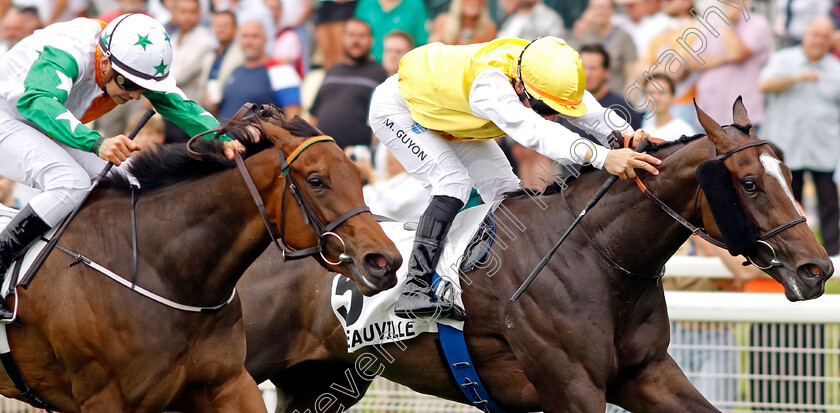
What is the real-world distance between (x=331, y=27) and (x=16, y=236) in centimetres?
567

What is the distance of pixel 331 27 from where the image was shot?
31.3ft

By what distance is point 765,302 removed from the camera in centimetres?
546

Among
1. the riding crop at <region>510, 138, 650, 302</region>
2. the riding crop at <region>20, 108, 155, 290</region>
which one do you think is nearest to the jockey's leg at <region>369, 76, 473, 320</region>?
the riding crop at <region>510, 138, 650, 302</region>

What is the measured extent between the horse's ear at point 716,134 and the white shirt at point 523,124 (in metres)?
0.38

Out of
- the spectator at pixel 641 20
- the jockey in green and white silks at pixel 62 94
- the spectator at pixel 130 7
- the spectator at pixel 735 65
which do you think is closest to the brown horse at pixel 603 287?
the jockey in green and white silks at pixel 62 94

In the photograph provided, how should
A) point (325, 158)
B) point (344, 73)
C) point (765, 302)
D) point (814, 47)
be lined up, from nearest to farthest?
point (325, 158), point (765, 302), point (814, 47), point (344, 73)

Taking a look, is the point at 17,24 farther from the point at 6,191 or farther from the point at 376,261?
the point at 376,261

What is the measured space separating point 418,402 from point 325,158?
2577 millimetres

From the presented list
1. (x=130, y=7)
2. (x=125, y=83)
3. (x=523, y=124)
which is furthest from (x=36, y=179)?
(x=130, y=7)

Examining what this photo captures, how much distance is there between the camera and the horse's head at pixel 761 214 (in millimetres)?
3973

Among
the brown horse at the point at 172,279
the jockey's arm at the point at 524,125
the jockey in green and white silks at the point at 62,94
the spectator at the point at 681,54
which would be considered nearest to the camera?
the brown horse at the point at 172,279

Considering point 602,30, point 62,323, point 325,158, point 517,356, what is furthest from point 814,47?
point 62,323

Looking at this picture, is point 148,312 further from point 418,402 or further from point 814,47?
point 814,47

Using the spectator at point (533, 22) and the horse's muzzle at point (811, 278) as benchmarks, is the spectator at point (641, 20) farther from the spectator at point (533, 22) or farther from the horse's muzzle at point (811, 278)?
the horse's muzzle at point (811, 278)
